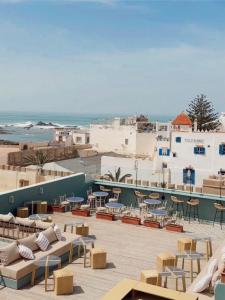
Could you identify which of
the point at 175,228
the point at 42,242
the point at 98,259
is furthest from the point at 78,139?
the point at 98,259

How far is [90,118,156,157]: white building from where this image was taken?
55781 mm

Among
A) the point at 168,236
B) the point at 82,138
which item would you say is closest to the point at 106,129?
the point at 82,138

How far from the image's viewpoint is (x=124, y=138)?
58.3 m

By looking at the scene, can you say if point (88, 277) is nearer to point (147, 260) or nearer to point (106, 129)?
point (147, 260)

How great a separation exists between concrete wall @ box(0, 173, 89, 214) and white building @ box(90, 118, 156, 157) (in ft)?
114

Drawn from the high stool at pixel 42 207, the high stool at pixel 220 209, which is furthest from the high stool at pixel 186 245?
the high stool at pixel 42 207

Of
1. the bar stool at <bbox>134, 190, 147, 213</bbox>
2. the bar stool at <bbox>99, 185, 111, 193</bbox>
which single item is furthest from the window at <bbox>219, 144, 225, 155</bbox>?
the bar stool at <bbox>99, 185, 111, 193</bbox>

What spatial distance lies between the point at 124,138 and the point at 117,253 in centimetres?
4585

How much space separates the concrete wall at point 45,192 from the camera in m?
15.6

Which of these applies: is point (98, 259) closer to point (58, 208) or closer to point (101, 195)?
point (58, 208)

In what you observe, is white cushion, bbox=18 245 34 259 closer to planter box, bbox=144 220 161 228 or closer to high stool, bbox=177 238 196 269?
high stool, bbox=177 238 196 269

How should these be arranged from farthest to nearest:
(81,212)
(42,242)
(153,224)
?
(81,212) < (153,224) < (42,242)

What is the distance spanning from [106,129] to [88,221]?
44402 mm

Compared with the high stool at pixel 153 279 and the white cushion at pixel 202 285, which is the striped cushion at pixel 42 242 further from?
the white cushion at pixel 202 285
